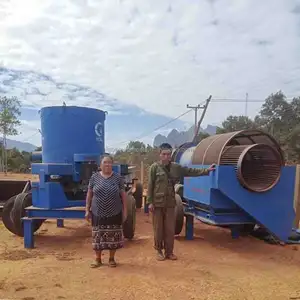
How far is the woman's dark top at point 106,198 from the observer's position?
5133mm

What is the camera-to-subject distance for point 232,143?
7.01m

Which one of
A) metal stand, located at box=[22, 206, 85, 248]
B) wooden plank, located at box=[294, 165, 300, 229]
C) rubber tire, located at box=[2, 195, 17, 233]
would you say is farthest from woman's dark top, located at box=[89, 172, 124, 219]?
wooden plank, located at box=[294, 165, 300, 229]

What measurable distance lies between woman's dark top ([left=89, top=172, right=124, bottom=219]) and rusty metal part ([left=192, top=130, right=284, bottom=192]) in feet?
6.34

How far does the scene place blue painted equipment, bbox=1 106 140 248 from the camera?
21.4 ft

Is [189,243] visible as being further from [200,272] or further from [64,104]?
[64,104]

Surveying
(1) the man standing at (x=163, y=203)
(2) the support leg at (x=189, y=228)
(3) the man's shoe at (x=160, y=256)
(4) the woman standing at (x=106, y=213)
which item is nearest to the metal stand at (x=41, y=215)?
(4) the woman standing at (x=106, y=213)

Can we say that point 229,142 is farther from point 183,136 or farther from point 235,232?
point 183,136

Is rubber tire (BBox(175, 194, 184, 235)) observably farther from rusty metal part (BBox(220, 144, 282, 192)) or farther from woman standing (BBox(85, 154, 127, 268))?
woman standing (BBox(85, 154, 127, 268))

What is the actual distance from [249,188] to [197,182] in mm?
932

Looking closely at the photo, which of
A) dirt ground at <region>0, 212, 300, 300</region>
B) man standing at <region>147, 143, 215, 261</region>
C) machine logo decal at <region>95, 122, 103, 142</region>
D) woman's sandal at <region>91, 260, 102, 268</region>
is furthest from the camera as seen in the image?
machine logo decal at <region>95, 122, 103, 142</region>

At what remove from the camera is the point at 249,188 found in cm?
598

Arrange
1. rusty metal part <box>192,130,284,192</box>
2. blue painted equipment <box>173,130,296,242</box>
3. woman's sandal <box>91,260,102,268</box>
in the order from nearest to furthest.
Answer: woman's sandal <box>91,260,102,268</box>
blue painted equipment <box>173,130,296,242</box>
rusty metal part <box>192,130,284,192</box>

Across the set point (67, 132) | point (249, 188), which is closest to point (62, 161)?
point (67, 132)

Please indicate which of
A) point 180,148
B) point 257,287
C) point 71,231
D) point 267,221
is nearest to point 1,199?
point 71,231
